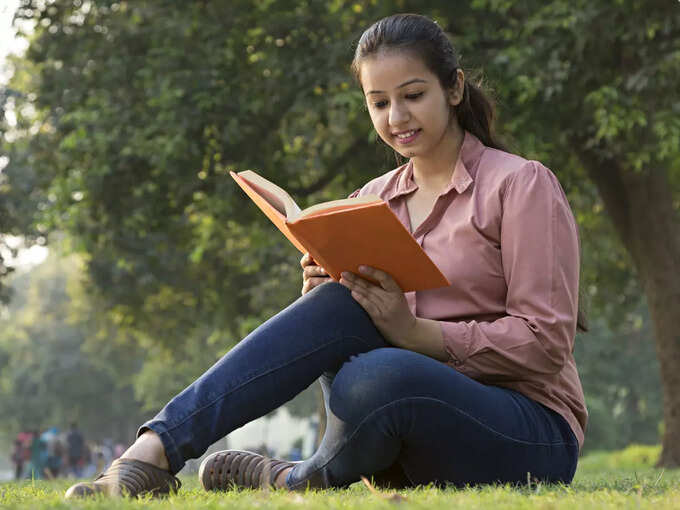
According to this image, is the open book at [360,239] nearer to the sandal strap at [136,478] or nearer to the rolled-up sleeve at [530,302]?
the rolled-up sleeve at [530,302]

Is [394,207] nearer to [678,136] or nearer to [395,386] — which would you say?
[395,386]

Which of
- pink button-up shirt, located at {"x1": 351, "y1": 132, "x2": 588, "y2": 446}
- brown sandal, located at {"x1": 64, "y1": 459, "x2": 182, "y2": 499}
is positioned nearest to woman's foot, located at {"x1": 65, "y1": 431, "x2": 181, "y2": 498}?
brown sandal, located at {"x1": 64, "y1": 459, "x2": 182, "y2": 499}

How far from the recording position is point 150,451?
316 centimetres

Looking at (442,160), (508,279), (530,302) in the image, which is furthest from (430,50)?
(530,302)

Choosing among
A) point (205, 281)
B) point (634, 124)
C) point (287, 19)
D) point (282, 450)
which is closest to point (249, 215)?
point (287, 19)

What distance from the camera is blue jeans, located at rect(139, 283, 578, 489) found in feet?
10.3

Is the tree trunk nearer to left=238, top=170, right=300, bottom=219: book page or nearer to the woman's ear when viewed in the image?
the woman's ear

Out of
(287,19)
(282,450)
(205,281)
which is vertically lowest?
(282,450)

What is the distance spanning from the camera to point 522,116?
1072 centimetres

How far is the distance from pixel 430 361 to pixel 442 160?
0.96 metres

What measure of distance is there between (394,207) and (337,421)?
0.97 m

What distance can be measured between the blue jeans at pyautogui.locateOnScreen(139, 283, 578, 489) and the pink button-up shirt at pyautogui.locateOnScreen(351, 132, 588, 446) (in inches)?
4.4

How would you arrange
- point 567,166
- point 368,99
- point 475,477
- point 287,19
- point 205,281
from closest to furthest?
point 475,477, point 368,99, point 287,19, point 567,166, point 205,281

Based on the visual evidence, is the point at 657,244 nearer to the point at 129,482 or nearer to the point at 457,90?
the point at 457,90
